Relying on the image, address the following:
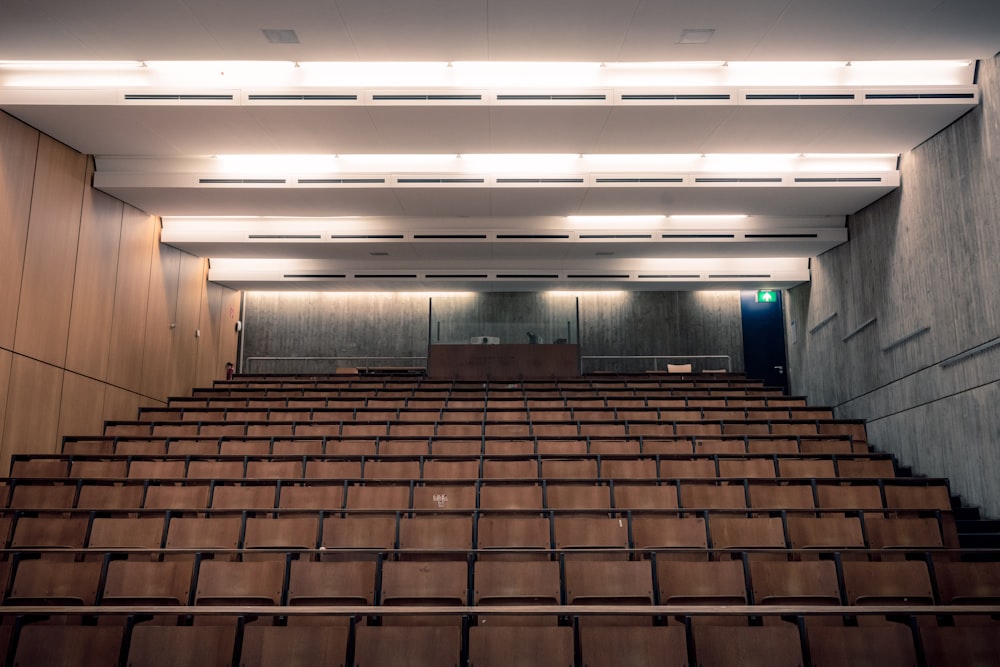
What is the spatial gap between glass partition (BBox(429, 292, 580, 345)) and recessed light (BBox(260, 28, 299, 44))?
2968 millimetres

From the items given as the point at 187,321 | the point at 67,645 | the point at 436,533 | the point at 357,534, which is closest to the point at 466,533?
the point at 436,533

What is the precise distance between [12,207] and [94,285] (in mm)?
708

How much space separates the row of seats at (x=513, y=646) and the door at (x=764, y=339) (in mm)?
4500

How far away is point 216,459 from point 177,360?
2.20 m

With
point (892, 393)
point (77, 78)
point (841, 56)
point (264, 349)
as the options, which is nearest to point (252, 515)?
point (77, 78)

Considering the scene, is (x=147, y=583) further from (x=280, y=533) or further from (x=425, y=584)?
(x=425, y=584)

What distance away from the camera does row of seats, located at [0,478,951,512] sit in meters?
2.54

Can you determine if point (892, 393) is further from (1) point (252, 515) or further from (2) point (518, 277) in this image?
(1) point (252, 515)

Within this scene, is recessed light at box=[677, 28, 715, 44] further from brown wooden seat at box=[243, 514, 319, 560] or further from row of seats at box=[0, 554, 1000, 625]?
brown wooden seat at box=[243, 514, 319, 560]

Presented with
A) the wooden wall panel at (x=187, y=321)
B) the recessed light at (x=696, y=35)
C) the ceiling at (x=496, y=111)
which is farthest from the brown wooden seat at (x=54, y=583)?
the wooden wall panel at (x=187, y=321)

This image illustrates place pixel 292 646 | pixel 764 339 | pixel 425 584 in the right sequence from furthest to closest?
pixel 764 339 → pixel 425 584 → pixel 292 646

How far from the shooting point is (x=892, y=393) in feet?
12.8

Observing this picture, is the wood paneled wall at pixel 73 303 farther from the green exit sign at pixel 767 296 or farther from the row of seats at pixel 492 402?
the green exit sign at pixel 767 296

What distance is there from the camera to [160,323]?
473 centimetres
